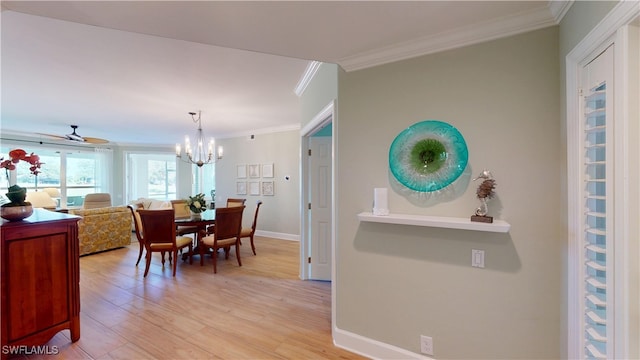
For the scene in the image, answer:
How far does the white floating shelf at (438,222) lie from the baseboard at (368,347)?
0.97 meters

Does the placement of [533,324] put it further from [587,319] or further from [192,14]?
[192,14]

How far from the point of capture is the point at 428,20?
151 cm

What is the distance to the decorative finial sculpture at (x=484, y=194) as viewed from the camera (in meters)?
1.53

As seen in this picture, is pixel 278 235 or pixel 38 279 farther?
pixel 278 235

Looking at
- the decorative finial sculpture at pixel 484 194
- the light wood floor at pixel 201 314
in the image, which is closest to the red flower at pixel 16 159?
the light wood floor at pixel 201 314

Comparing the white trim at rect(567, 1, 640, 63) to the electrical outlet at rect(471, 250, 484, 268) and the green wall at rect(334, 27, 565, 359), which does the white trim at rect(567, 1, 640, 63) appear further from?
the electrical outlet at rect(471, 250, 484, 268)

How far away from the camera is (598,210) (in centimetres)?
116

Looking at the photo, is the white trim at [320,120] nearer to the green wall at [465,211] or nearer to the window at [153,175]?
the green wall at [465,211]

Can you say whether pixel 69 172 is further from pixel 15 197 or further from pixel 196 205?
pixel 15 197

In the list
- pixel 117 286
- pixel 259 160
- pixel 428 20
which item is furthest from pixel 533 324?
pixel 259 160

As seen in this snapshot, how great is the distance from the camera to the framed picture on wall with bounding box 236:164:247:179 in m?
6.36

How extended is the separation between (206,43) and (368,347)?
2572mm

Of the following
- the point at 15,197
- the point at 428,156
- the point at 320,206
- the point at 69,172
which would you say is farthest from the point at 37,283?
the point at 69,172

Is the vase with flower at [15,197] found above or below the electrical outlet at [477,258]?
above
